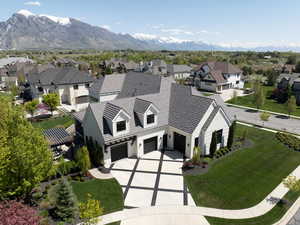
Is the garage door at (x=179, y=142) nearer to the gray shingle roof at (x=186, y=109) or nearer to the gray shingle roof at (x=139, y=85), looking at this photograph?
the gray shingle roof at (x=186, y=109)

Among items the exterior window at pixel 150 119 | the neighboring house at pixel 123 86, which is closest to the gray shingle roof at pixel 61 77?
the neighboring house at pixel 123 86

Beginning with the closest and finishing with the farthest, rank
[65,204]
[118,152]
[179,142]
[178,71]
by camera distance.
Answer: [65,204] → [118,152] → [179,142] → [178,71]

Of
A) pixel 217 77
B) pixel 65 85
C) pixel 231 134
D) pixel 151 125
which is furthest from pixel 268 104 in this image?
pixel 65 85

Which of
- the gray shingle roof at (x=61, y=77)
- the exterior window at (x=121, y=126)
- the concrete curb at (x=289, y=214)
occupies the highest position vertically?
the gray shingle roof at (x=61, y=77)

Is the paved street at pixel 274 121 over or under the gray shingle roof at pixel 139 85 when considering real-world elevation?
under

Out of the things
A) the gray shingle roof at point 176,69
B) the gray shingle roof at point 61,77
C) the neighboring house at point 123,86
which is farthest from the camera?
the gray shingle roof at point 176,69

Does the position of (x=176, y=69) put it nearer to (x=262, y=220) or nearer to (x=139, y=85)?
(x=139, y=85)

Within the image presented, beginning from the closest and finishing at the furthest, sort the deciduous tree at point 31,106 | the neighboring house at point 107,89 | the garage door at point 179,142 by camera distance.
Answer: the garage door at point 179,142 → the deciduous tree at point 31,106 → the neighboring house at point 107,89
